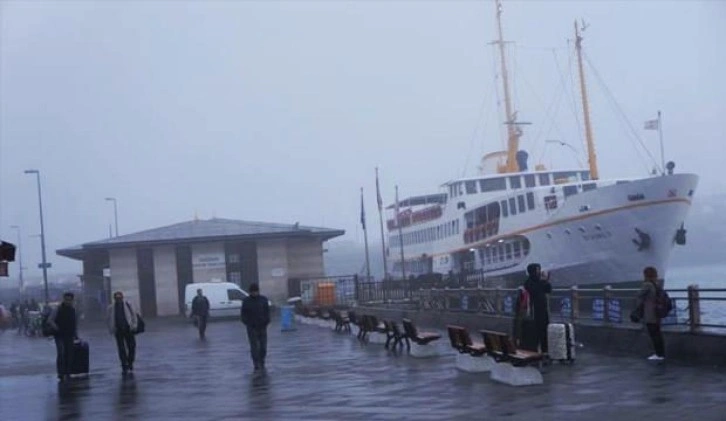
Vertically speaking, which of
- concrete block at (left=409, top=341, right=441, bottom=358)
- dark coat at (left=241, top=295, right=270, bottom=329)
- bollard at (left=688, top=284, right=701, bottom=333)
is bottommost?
concrete block at (left=409, top=341, right=441, bottom=358)

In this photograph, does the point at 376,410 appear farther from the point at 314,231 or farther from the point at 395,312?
the point at 314,231

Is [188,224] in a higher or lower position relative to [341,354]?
higher

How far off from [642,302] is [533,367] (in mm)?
2285

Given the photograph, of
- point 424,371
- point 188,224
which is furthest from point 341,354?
point 188,224

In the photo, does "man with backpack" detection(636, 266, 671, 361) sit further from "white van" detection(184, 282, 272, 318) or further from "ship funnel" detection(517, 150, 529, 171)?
"ship funnel" detection(517, 150, 529, 171)

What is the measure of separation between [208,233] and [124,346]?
120 feet

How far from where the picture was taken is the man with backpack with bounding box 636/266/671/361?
17.0 meters

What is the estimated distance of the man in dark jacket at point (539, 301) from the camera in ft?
59.7

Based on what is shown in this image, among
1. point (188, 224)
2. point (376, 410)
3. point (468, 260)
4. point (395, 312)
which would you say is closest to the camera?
point (376, 410)

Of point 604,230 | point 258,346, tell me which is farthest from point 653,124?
point 258,346

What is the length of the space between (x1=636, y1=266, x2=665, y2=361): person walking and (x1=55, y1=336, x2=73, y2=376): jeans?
32.6 ft

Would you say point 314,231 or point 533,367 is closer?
point 533,367

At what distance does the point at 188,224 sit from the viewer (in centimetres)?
6206

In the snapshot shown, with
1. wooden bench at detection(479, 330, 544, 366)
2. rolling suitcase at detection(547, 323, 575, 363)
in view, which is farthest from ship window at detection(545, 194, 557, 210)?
wooden bench at detection(479, 330, 544, 366)
